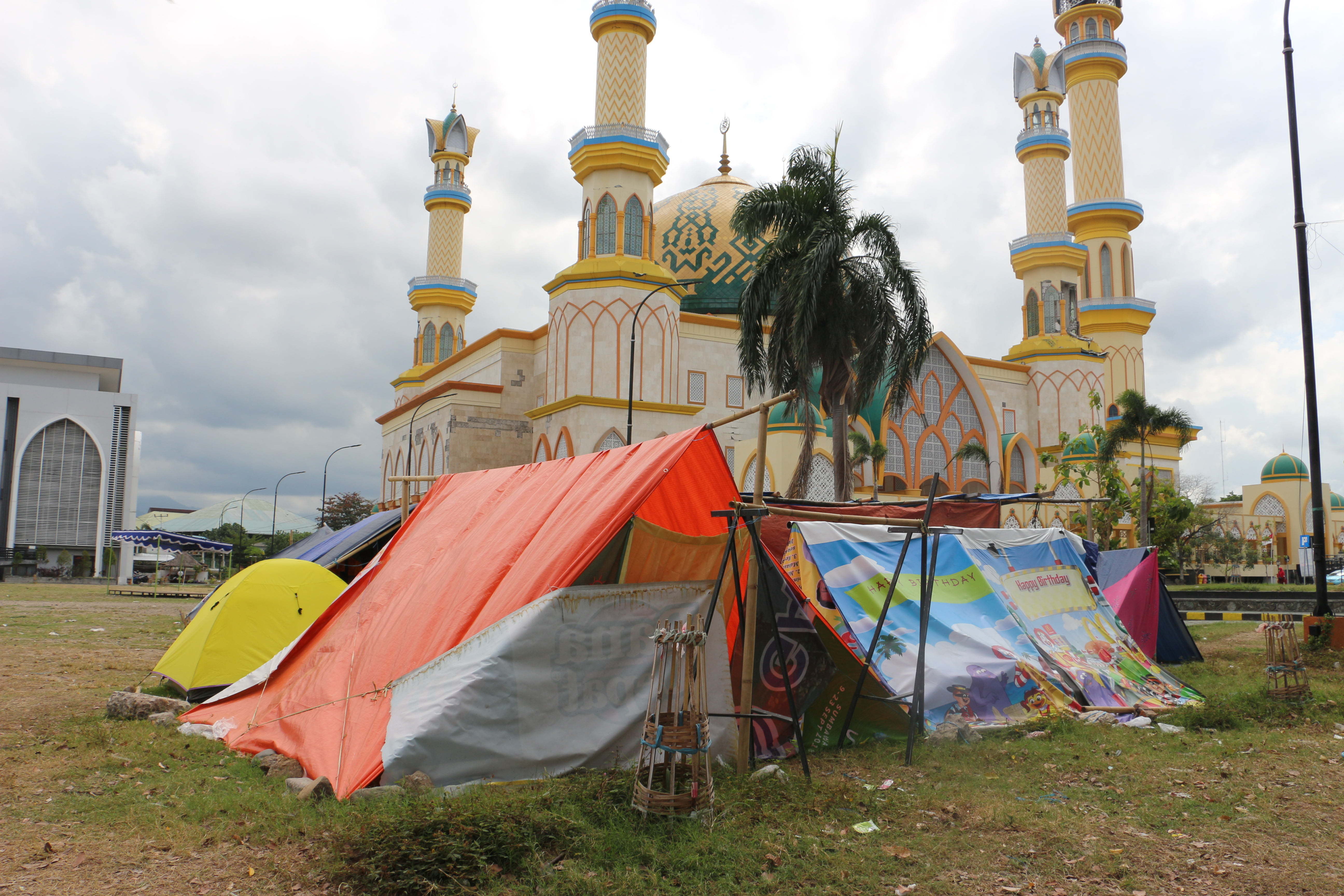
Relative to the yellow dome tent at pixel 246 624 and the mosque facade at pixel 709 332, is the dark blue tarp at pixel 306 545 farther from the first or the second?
the mosque facade at pixel 709 332

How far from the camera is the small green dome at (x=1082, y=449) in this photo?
33.6 metres

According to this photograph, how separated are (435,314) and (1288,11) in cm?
3381

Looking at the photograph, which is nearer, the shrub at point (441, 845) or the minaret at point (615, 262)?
the shrub at point (441, 845)

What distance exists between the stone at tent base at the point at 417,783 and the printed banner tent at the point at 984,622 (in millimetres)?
3253

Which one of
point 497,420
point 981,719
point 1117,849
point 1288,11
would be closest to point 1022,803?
point 1117,849

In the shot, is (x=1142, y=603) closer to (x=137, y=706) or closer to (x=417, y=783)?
(x=417, y=783)

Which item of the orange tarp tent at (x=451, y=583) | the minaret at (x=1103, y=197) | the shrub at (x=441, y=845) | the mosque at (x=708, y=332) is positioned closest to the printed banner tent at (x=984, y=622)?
the orange tarp tent at (x=451, y=583)

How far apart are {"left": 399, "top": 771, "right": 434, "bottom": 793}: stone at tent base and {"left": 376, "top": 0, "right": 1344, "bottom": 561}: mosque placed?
19253 mm

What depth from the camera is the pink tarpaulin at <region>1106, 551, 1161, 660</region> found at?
36.8 ft

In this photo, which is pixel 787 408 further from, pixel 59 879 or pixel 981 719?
pixel 59 879

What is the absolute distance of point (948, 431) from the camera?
37969 mm

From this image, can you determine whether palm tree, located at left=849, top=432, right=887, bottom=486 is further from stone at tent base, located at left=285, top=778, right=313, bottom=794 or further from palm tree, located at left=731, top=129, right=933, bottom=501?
stone at tent base, located at left=285, top=778, right=313, bottom=794

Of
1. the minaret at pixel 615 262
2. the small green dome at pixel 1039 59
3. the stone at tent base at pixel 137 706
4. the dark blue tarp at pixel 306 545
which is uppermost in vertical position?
the small green dome at pixel 1039 59

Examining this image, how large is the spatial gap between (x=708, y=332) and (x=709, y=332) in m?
0.02
